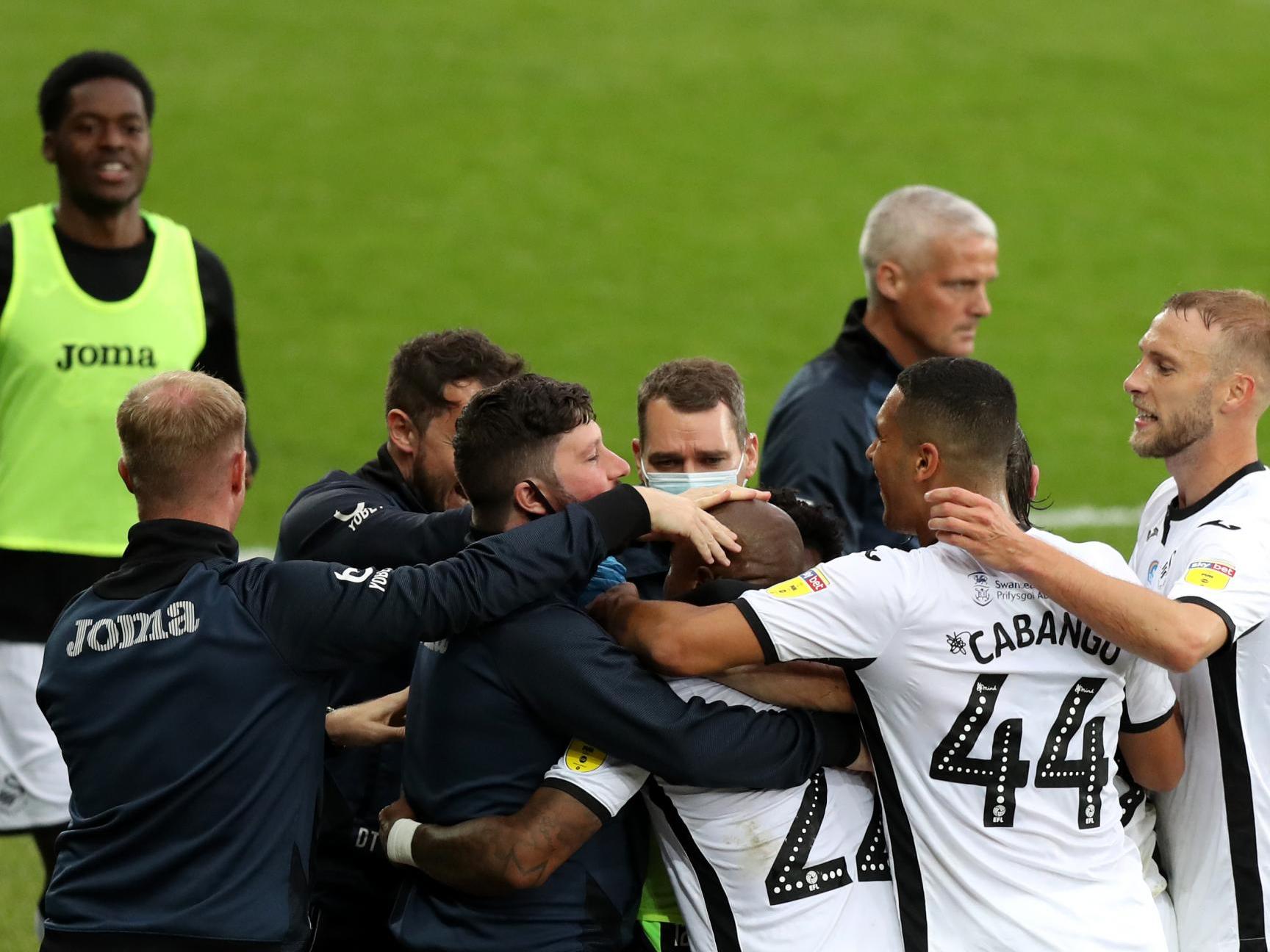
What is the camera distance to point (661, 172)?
710 inches

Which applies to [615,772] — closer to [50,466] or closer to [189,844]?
[189,844]

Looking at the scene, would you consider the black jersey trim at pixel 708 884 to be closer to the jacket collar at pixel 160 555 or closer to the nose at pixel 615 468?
the nose at pixel 615 468

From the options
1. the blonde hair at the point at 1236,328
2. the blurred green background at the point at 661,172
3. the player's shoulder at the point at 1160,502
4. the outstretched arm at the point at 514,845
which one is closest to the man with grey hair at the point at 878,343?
the player's shoulder at the point at 1160,502

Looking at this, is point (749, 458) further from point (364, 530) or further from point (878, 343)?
point (878, 343)

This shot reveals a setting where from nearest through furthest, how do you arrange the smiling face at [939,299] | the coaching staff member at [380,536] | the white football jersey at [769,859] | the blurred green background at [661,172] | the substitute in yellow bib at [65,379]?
the white football jersey at [769,859]
the coaching staff member at [380,536]
the substitute in yellow bib at [65,379]
the smiling face at [939,299]
the blurred green background at [661,172]

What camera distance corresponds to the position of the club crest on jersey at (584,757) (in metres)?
3.55

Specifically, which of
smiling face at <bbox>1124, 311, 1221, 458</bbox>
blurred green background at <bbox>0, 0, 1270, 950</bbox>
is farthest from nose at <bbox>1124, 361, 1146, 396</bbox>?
blurred green background at <bbox>0, 0, 1270, 950</bbox>

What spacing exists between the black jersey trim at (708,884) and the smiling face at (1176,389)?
1.43m

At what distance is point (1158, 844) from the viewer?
4133mm

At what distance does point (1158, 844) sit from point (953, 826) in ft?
2.92

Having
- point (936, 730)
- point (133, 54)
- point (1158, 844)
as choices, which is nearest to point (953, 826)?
point (936, 730)

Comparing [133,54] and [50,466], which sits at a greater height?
[133,54]

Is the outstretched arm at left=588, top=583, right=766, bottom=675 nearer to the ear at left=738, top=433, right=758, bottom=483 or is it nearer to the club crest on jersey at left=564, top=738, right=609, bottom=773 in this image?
the club crest on jersey at left=564, top=738, right=609, bottom=773

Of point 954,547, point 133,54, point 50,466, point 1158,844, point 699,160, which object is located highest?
point 133,54
